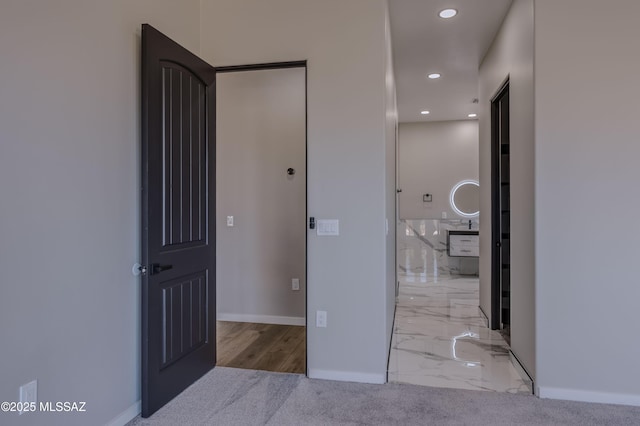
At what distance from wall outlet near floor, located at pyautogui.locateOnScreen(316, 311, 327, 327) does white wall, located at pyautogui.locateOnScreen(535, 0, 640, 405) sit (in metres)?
1.43

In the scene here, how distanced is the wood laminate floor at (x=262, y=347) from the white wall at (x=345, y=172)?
42 centimetres

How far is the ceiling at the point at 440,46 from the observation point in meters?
3.24

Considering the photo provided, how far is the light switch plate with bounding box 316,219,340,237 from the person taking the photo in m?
2.78

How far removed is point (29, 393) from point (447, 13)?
382 centimetres

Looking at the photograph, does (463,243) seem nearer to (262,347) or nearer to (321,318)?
(262,347)

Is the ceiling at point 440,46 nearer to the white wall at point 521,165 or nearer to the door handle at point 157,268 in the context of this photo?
the white wall at point 521,165

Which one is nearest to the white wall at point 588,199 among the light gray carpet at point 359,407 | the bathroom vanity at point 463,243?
the light gray carpet at point 359,407

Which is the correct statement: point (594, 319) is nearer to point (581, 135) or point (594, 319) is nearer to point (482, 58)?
point (581, 135)

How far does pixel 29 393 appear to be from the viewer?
5.32 feet

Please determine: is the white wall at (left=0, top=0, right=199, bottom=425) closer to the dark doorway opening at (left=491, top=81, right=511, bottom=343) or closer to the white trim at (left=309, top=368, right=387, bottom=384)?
the white trim at (left=309, top=368, right=387, bottom=384)

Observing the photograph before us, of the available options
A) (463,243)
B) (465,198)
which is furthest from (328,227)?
(465,198)

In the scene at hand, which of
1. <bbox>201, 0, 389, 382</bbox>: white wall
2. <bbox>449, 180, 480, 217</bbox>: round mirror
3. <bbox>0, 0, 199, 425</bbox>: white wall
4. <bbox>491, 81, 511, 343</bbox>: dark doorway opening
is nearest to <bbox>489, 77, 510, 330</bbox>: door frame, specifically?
<bbox>491, 81, 511, 343</bbox>: dark doorway opening

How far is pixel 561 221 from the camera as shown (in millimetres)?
2486

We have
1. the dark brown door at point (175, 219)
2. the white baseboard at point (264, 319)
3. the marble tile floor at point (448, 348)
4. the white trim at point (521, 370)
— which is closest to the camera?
the dark brown door at point (175, 219)
